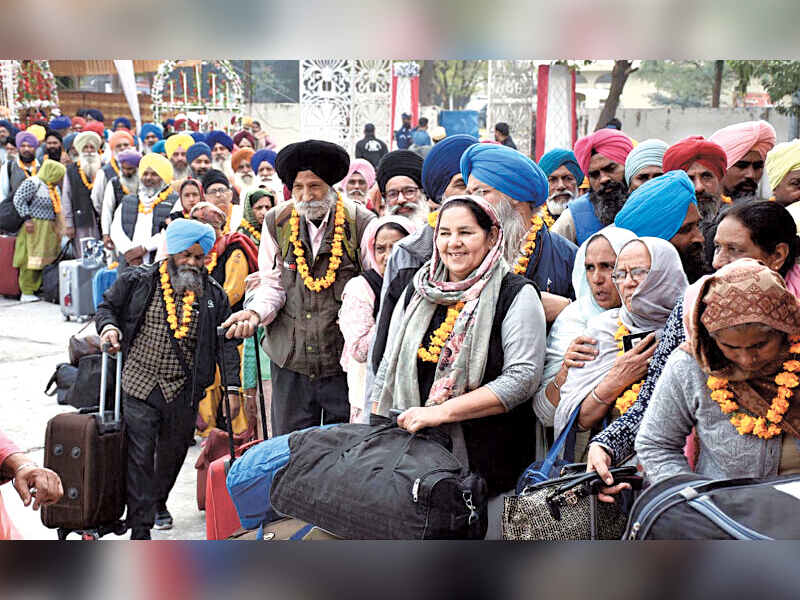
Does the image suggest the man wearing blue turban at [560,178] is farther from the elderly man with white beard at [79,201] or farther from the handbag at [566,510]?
the elderly man with white beard at [79,201]

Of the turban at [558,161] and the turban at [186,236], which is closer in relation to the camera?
the turban at [186,236]

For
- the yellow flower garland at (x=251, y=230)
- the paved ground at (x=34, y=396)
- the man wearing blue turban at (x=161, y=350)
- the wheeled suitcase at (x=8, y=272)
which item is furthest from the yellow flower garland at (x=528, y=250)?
the wheeled suitcase at (x=8, y=272)

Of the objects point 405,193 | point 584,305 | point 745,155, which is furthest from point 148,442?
point 745,155

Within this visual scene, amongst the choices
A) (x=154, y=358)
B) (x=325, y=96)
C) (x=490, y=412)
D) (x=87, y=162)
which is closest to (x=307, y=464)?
(x=490, y=412)

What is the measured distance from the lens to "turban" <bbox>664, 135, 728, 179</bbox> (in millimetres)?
3779

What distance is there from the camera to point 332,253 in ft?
13.1

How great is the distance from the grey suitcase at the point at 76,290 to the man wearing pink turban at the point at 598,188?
6.18 metres

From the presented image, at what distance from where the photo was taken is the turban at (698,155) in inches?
149

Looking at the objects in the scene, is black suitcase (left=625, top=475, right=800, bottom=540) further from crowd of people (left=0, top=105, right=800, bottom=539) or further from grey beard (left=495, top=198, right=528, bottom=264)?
grey beard (left=495, top=198, right=528, bottom=264)

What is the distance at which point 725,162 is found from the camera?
3873 millimetres

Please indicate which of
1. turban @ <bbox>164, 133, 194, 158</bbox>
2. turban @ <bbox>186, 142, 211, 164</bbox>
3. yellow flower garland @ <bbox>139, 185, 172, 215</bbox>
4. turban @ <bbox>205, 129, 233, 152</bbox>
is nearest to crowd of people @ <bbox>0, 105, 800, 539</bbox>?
yellow flower garland @ <bbox>139, 185, 172, 215</bbox>

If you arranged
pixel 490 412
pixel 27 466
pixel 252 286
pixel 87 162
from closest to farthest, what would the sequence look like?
pixel 27 466
pixel 490 412
pixel 252 286
pixel 87 162
